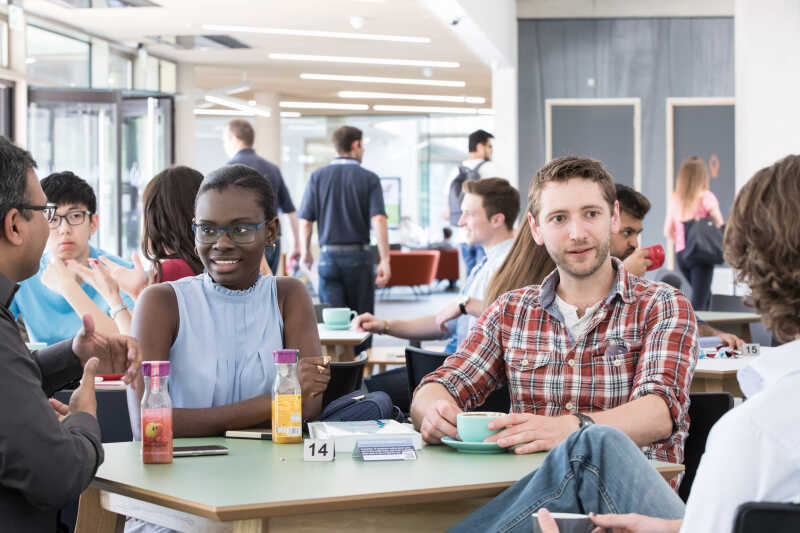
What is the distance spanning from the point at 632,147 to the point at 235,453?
396 inches

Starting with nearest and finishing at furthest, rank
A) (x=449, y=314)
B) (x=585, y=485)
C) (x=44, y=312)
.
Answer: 1. (x=585, y=485)
2. (x=44, y=312)
3. (x=449, y=314)

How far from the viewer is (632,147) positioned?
1156 centimetres

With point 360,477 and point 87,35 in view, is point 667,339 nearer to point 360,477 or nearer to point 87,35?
point 360,477

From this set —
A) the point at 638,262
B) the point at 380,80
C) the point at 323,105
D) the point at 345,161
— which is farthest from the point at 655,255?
the point at 323,105

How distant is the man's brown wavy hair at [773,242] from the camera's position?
1.37 metres

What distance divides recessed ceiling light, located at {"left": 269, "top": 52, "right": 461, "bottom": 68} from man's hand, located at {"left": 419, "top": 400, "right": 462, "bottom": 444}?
11424mm

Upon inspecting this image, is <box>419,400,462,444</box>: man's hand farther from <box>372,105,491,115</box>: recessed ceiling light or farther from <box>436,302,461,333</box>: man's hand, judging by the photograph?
<box>372,105,491,115</box>: recessed ceiling light

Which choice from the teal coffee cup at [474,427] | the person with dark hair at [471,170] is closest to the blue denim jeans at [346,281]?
the person with dark hair at [471,170]

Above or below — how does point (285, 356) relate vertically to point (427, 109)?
below

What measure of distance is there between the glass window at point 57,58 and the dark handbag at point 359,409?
8.74 metres

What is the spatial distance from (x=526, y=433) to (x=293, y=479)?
0.53m

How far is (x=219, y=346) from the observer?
254 cm

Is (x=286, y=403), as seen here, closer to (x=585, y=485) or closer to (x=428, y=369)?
(x=585, y=485)

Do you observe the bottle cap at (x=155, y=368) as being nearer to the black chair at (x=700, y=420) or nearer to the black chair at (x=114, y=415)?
the black chair at (x=114, y=415)
